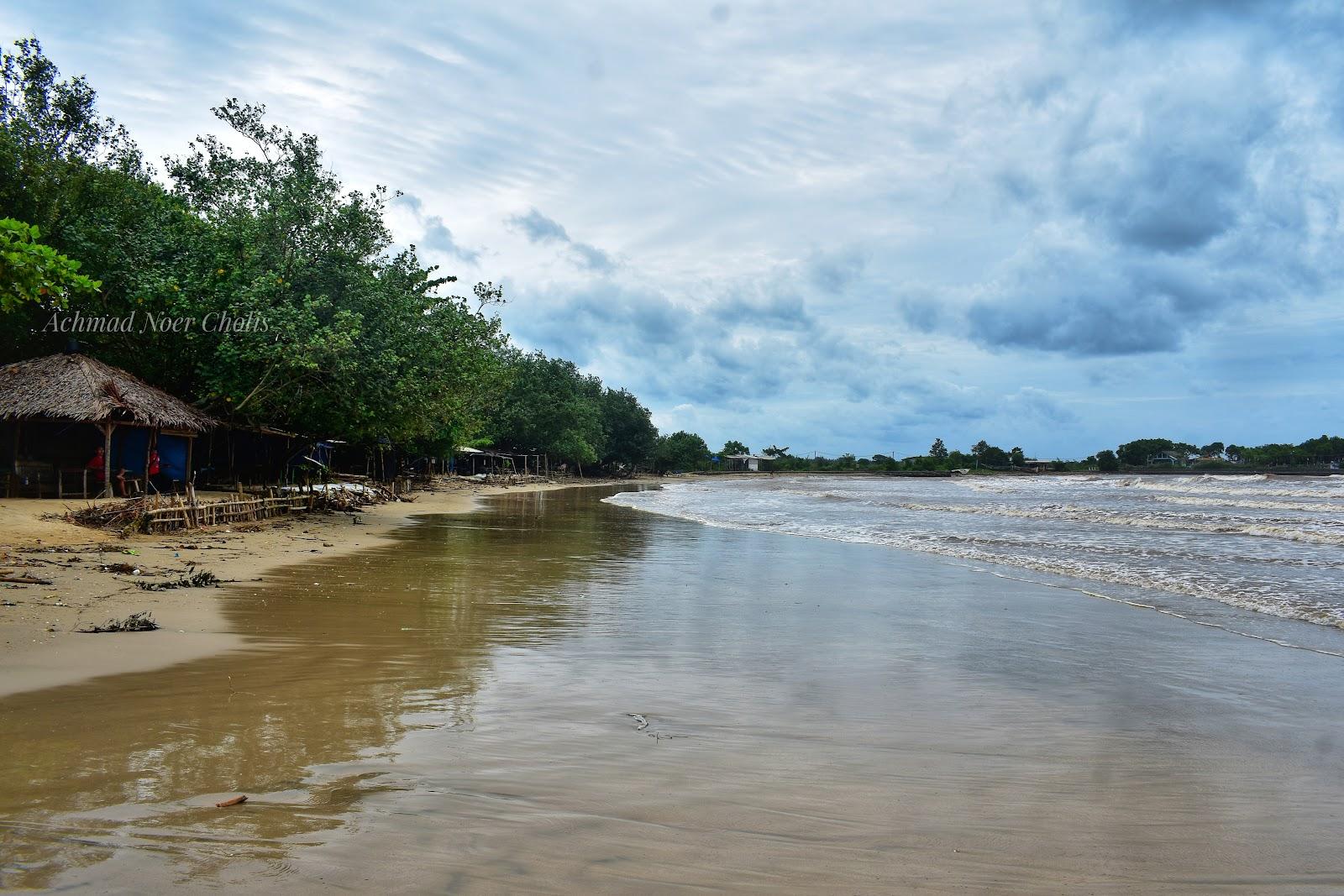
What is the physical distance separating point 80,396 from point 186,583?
1194cm

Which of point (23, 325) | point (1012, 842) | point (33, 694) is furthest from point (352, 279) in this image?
point (1012, 842)

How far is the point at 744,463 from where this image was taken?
454 ft

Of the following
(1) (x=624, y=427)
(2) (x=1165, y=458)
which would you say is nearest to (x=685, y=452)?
(1) (x=624, y=427)

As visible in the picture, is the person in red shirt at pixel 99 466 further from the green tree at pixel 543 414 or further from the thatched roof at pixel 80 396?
the green tree at pixel 543 414

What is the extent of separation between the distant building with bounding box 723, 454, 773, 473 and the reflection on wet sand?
126 m

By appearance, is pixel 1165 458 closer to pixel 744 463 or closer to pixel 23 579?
pixel 744 463

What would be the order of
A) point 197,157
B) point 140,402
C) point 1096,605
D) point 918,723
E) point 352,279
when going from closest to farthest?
1. point 918,723
2. point 1096,605
3. point 140,402
4. point 352,279
5. point 197,157

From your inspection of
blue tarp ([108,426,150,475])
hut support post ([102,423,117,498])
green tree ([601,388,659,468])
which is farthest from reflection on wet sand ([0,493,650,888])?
green tree ([601,388,659,468])

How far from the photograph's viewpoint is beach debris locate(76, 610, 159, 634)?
23.8ft

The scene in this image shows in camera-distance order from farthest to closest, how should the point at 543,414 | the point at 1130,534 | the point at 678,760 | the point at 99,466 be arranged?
Answer: the point at 543,414 < the point at 1130,534 < the point at 99,466 < the point at 678,760

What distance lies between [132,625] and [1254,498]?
50186mm

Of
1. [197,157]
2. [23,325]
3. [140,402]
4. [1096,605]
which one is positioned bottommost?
[1096,605]

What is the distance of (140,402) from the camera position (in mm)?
19547

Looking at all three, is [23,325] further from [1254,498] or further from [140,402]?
[1254,498]
